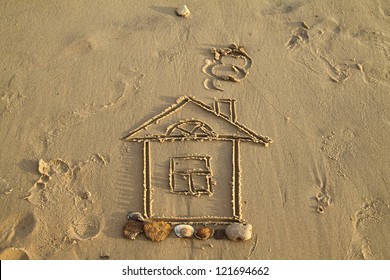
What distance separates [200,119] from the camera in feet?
15.4

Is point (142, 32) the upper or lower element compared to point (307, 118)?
upper

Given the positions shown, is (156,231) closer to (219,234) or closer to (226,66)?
(219,234)

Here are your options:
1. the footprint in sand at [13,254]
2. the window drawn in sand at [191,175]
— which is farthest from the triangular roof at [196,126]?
the footprint in sand at [13,254]

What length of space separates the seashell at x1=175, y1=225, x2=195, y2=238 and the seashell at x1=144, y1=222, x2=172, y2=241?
11cm

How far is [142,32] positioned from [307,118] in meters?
2.55

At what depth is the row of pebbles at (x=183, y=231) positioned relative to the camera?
13.6 ft

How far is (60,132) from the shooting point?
4625 millimetres

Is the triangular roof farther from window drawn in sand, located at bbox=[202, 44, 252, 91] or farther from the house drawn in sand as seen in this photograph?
window drawn in sand, located at bbox=[202, 44, 252, 91]

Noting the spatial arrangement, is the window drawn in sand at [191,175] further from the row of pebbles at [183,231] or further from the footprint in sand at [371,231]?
the footprint in sand at [371,231]

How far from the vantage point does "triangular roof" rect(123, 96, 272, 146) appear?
4.59m

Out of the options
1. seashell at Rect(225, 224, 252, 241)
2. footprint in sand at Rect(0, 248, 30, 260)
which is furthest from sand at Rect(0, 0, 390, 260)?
seashell at Rect(225, 224, 252, 241)
